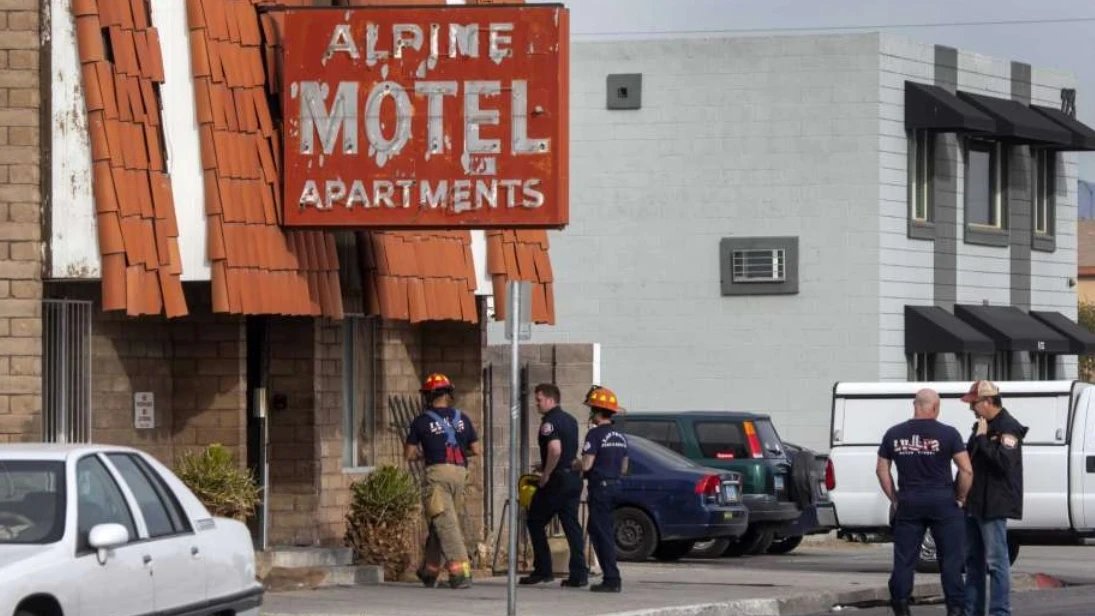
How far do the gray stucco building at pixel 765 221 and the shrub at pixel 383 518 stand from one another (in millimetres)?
16027

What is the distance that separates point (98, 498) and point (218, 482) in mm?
6364

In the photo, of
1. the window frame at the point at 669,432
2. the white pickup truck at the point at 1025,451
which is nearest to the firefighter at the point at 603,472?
the white pickup truck at the point at 1025,451

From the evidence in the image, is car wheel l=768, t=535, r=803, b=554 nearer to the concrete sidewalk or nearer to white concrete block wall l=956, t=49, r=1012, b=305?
the concrete sidewalk

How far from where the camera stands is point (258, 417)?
19891 mm

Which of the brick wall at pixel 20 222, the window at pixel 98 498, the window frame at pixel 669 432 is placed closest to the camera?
the window at pixel 98 498

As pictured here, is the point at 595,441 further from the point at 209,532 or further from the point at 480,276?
the point at 209,532

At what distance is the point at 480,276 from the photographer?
21.3 metres

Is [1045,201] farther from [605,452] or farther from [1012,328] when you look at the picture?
[605,452]

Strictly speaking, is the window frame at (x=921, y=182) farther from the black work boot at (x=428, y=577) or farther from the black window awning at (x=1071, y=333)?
the black work boot at (x=428, y=577)

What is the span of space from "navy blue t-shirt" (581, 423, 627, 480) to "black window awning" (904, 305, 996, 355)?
56.5 ft

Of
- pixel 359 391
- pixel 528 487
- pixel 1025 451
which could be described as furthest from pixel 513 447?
pixel 1025 451

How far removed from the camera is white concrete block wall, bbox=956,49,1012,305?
37.8m

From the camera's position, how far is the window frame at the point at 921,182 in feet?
119

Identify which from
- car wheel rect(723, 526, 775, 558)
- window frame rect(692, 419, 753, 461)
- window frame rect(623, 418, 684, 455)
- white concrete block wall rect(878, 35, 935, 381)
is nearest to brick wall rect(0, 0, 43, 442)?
window frame rect(623, 418, 684, 455)
